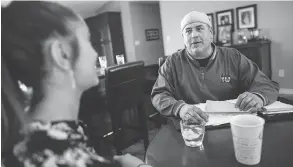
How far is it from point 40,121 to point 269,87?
3.20 ft

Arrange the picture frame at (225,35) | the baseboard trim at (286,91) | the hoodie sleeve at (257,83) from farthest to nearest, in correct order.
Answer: the picture frame at (225,35) → the baseboard trim at (286,91) → the hoodie sleeve at (257,83)

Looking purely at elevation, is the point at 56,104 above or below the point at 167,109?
above

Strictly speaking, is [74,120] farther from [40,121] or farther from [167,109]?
[167,109]

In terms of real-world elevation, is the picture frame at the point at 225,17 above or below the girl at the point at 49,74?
above

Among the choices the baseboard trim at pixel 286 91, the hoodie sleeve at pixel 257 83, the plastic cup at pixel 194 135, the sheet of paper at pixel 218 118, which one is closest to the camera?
the plastic cup at pixel 194 135

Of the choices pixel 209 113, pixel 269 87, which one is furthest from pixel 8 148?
pixel 269 87

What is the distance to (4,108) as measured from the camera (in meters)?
0.30

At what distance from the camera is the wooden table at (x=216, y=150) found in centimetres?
53

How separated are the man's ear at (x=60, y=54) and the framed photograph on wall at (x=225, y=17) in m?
4.02

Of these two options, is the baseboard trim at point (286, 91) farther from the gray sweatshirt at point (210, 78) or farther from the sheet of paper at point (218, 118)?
the sheet of paper at point (218, 118)

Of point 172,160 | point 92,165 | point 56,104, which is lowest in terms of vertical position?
point 172,160

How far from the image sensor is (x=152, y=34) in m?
6.20

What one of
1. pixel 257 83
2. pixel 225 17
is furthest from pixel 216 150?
pixel 225 17

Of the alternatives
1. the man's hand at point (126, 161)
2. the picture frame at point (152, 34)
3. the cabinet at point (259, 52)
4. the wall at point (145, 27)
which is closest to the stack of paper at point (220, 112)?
the man's hand at point (126, 161)
